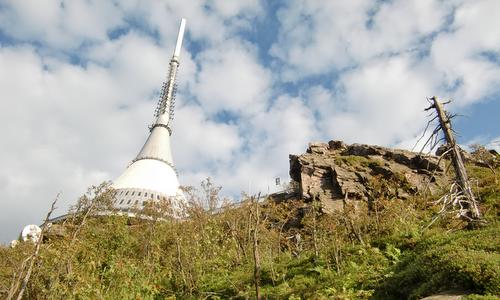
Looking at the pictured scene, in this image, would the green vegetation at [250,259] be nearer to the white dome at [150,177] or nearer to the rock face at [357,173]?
the rock face at [357,173]

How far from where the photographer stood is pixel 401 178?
118 feet

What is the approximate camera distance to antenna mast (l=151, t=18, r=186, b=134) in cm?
8446

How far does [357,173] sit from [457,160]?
80.2 feet

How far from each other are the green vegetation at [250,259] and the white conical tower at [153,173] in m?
30.6

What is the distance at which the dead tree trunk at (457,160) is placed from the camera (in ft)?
44.8

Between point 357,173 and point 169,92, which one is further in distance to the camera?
point 169,92

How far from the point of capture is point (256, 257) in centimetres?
1065

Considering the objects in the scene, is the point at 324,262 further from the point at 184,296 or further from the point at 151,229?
the point at 151,229

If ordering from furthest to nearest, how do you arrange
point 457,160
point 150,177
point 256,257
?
1. point 150,177
2. point 457,160
3. point 256,257

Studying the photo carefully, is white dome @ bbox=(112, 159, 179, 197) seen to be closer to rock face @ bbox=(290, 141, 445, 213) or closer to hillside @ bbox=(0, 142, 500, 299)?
rock face @ bbox=(290, 141, 445, 213)

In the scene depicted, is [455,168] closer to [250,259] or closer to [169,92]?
[250,259]

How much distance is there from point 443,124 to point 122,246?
48.4 feet

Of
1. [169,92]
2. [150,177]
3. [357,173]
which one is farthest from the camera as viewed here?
[169,92]

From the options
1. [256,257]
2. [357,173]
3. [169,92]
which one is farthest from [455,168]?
[169,92]
